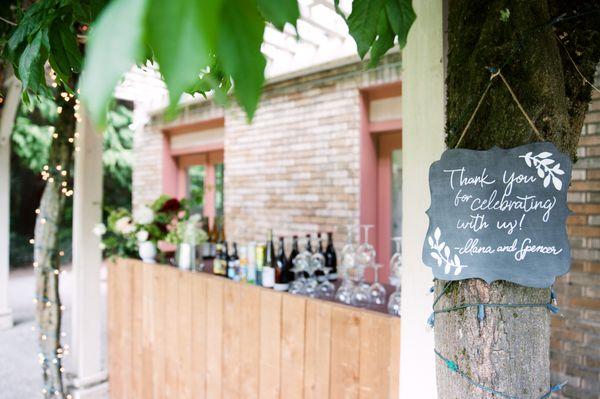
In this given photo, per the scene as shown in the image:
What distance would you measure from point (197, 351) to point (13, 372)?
265cm

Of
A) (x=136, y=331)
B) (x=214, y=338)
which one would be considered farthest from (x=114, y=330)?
(x=214, y=338)

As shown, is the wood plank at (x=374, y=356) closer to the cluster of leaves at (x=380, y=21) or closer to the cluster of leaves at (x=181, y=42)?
the cluster of leaves at (x=380, y=21)

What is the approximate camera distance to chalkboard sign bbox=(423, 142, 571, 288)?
97cm

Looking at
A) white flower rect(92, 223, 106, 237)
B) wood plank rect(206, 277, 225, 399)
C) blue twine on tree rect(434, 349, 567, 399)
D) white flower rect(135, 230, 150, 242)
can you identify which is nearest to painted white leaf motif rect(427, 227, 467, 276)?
blue twine on tree rect(434, 349, 567, 399)

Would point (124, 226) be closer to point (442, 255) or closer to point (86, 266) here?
point (86, 266)

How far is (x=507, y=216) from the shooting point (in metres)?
1.04

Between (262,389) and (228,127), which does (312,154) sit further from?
(262,389)

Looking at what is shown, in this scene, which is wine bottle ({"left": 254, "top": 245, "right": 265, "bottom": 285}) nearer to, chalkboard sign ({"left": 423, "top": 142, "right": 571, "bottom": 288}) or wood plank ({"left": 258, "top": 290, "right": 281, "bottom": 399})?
wood plank ({"left": 258, "top": 290, "right": 281, "bottom": 399})

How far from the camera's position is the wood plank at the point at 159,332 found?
286cm

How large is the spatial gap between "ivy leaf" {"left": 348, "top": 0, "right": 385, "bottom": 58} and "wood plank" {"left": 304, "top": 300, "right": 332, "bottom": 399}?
1385 millimetres

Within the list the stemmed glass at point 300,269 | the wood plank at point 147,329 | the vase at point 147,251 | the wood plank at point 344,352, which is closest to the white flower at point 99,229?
the vase at point 147,251

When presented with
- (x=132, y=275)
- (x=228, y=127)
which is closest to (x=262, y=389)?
(x=132, y=275)

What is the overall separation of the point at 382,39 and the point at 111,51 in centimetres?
56

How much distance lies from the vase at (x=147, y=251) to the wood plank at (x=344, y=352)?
5.35ft
